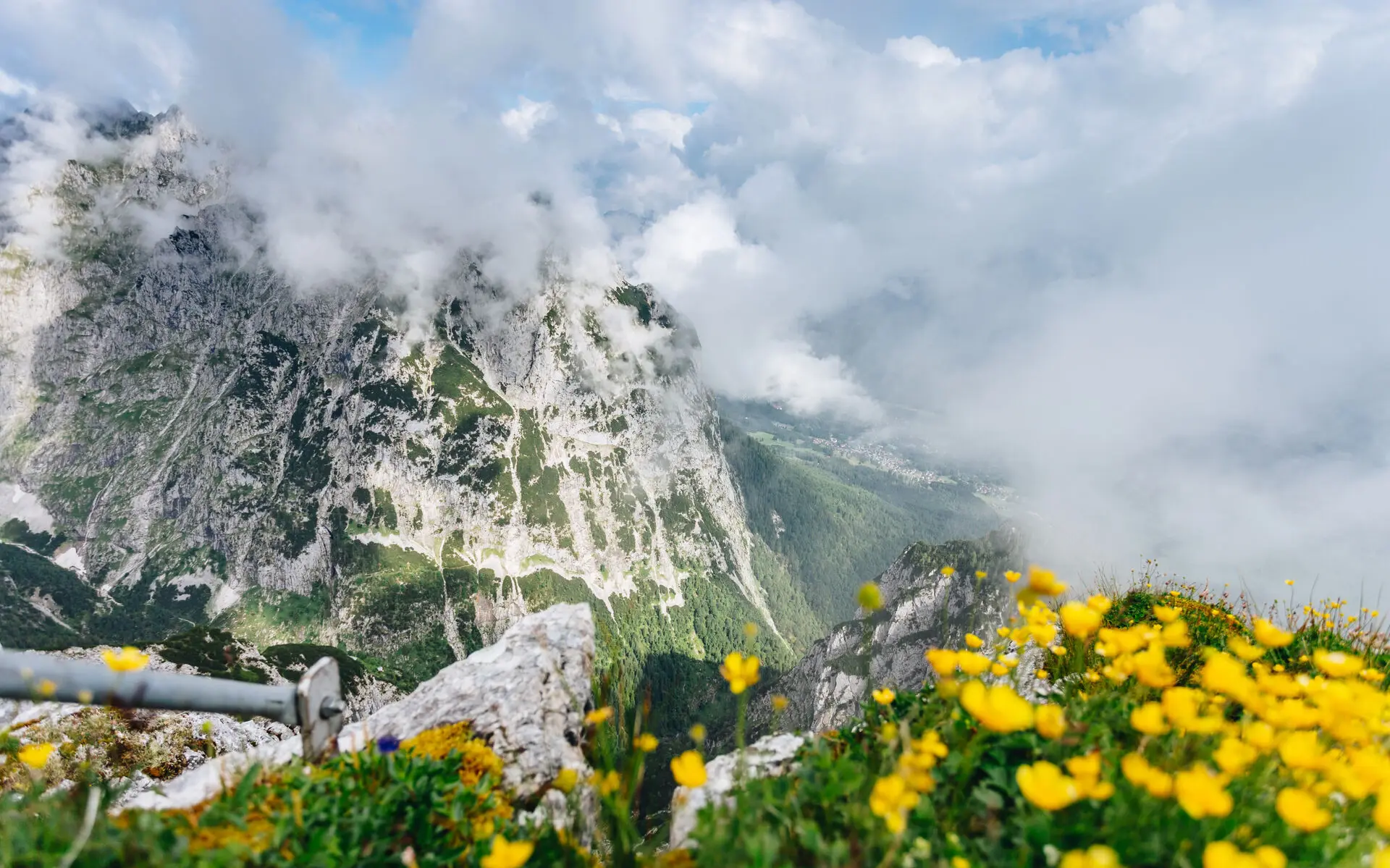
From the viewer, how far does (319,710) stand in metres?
4.99

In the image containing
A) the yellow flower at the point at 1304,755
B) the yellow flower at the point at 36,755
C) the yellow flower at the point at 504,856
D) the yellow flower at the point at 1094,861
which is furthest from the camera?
the yellow flower at the point at 36,755

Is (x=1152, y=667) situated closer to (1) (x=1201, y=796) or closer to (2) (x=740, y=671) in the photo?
(1) (x=1201, y=796)

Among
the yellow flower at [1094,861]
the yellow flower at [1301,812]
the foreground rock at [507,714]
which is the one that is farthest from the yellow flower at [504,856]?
the yellow flower at [1301,812]

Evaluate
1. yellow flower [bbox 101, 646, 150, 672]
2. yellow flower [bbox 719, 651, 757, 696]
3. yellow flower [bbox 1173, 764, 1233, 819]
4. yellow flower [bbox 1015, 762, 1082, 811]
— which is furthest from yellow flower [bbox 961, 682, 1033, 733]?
yellow flower [bbox 101, 646, 150, 672]

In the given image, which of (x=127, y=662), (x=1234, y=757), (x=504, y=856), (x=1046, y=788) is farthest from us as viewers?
(x=127, y=662)

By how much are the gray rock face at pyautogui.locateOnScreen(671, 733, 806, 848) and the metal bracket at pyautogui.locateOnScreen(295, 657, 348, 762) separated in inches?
122

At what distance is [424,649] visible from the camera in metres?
188

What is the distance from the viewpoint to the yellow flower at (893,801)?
2.74 m

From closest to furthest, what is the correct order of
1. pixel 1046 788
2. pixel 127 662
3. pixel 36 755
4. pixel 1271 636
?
pixel 1046 788 < pixel 1271 636 < pixel 36 755 < pixel 127 662

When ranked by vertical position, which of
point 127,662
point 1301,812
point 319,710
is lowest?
point 1301,812

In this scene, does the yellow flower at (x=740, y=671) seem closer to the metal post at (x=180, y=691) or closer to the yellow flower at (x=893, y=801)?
the yellow flower at (x=893, y=801)

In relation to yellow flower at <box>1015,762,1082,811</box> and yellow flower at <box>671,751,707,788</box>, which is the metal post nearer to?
yellow flower at <box>671,751,707,788</box>

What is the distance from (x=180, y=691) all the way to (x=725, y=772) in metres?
4.98

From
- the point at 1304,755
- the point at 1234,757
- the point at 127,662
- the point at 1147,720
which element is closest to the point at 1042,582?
the point at 1147,720
